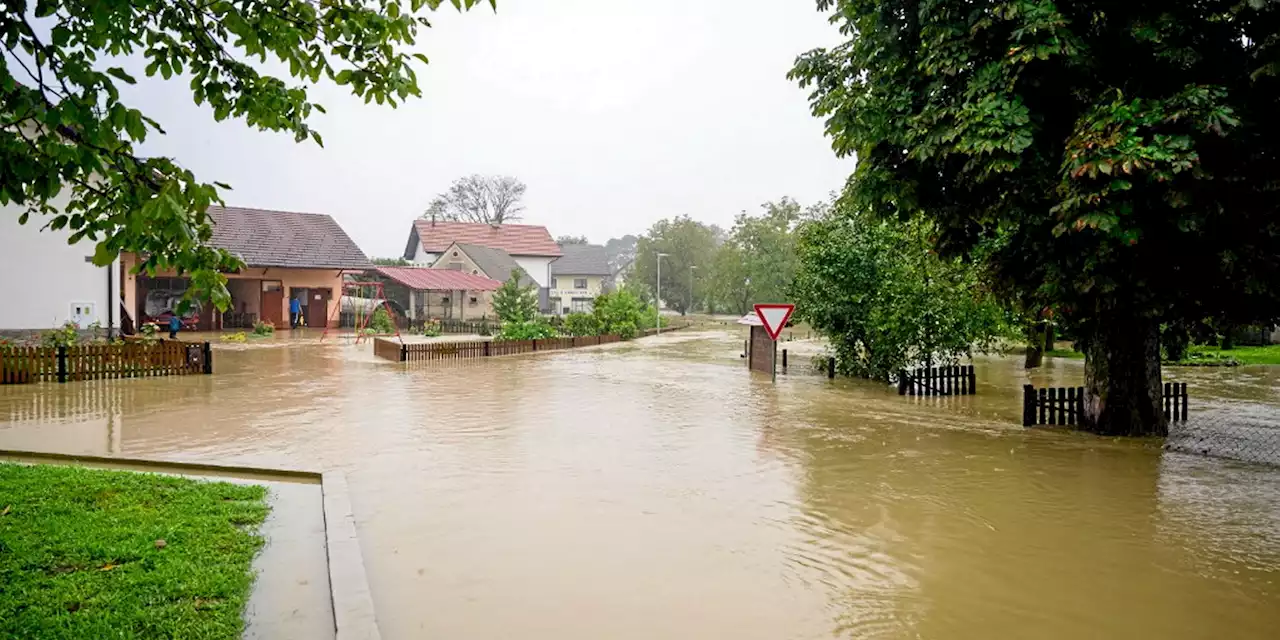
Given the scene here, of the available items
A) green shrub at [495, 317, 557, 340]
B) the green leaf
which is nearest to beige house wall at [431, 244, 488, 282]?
green shrub at [495, 317, 557, 340]

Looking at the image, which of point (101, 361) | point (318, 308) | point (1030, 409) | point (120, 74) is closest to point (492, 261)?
point (318, 308)

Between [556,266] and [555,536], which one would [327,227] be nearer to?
[556,266]

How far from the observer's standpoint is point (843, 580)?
6391 millimetres

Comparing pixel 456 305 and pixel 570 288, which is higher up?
pixel 570 288

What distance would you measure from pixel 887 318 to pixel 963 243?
6871 mm

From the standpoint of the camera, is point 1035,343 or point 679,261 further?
point 679,261

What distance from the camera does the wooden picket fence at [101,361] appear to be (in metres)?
17.1

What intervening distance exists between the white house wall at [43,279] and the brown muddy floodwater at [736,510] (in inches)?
322

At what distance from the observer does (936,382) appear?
19.4m

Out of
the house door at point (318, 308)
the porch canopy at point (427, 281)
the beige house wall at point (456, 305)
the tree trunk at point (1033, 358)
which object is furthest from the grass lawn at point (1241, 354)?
the beige house wall at point (456, 305)

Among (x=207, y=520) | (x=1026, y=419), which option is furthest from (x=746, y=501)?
(x=1026, y=419)

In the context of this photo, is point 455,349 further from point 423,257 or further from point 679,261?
point 679,261

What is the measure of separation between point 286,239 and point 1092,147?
40009 millimetres

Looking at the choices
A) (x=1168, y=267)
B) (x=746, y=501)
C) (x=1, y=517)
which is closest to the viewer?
(x=1, y=517)
